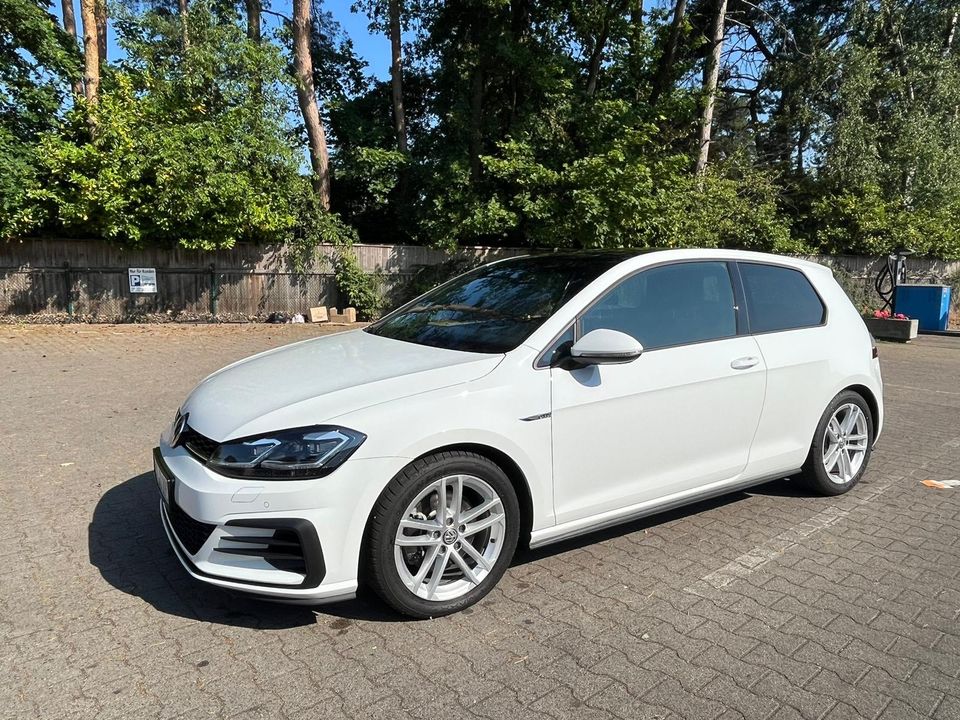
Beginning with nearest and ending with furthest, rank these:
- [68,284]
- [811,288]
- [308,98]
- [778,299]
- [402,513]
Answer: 1. [402,513]
2. [778,299]
3. [811,288]
4. [68,284]
5. [308,98]

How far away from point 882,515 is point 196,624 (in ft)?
13.5

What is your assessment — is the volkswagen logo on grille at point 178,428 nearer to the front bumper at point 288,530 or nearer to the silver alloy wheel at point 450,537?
the front bumper at point 288,530

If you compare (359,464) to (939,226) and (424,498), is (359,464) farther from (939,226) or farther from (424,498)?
(939,226)

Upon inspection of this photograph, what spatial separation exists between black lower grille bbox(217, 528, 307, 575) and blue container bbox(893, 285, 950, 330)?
1955 cm

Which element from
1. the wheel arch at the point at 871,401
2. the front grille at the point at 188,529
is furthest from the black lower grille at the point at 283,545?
the wheel arch at the point at 871,401

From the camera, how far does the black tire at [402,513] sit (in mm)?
2945

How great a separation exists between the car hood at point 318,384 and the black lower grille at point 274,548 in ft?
1.41

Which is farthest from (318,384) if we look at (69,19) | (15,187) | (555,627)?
(69,19)

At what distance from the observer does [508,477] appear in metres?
3.29

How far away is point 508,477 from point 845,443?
9.45 ft

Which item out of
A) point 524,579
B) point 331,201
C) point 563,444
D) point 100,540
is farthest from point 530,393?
point 331,201

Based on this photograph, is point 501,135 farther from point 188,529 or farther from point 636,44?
point 188,529

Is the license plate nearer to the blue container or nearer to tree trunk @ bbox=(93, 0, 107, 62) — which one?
tree trunk @ bbox=(93, 0, 107, 62)

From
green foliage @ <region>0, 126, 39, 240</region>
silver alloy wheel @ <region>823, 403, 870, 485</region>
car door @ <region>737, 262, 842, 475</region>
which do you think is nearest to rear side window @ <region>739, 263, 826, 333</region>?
car door @ <region>737, 262, 842, 475</region>
